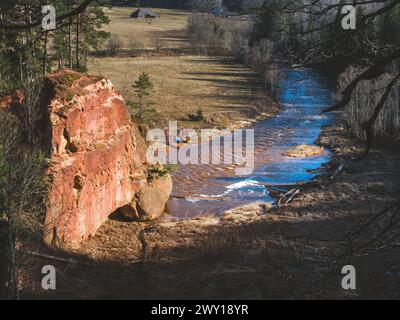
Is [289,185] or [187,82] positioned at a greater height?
[187,82]

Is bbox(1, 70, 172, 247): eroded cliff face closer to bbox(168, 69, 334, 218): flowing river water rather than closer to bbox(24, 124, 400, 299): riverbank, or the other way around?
bbox(24, 124, 400, 299): riverbank

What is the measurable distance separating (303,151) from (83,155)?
69.1 feet

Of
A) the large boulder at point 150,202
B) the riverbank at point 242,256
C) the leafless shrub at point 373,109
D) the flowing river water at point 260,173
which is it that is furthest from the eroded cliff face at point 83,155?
the leafless shrub at point 373,109

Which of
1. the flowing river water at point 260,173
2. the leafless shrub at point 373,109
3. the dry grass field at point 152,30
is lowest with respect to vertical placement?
the flowing river water at point 260,173

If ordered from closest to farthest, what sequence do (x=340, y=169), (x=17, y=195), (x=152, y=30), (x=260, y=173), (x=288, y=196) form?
(x=17, y=195), (x=288, y=196), (x=340, y=169), (x=260, y=173), (x=152, y=30)

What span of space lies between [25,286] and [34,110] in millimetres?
6194

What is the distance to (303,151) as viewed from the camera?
35.3 meters

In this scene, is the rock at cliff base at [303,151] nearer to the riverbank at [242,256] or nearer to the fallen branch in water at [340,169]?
the fallen branch in water at [340,169]

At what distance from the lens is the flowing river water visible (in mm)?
24734

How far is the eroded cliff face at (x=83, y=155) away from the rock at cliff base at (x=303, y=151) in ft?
52.9

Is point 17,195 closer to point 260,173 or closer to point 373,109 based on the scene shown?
point 260,173

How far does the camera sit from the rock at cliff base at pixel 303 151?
113ft

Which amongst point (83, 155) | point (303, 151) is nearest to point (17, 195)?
point (83, 155)

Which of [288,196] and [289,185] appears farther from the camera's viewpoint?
[289,185]
